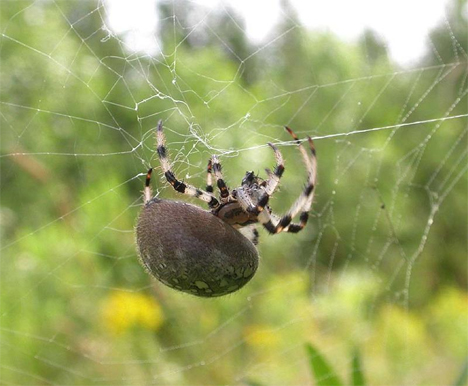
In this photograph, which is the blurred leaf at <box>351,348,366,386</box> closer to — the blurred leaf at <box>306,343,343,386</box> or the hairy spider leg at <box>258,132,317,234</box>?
the blurred leaf at <box>306,343,343,386</box>

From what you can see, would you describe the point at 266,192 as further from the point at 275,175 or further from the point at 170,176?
the point at 170,176

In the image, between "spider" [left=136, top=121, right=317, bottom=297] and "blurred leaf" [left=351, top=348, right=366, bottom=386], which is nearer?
"blurred leaf" [left=351, top=348, right=366, bottom=386]

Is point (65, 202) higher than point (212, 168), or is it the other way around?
point (212, 168)

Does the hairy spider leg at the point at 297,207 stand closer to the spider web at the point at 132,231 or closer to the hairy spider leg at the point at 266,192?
the hairy spider leg at the point at 266,192

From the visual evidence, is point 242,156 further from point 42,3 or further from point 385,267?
point 385,267

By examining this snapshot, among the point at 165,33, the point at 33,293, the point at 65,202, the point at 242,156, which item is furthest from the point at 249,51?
the point at 33,293

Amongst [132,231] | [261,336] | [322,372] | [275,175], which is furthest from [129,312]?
[322,372]

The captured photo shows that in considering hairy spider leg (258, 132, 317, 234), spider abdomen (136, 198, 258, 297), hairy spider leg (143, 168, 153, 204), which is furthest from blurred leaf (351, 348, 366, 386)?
hairy spider leg (143, 168, 153, 204)
